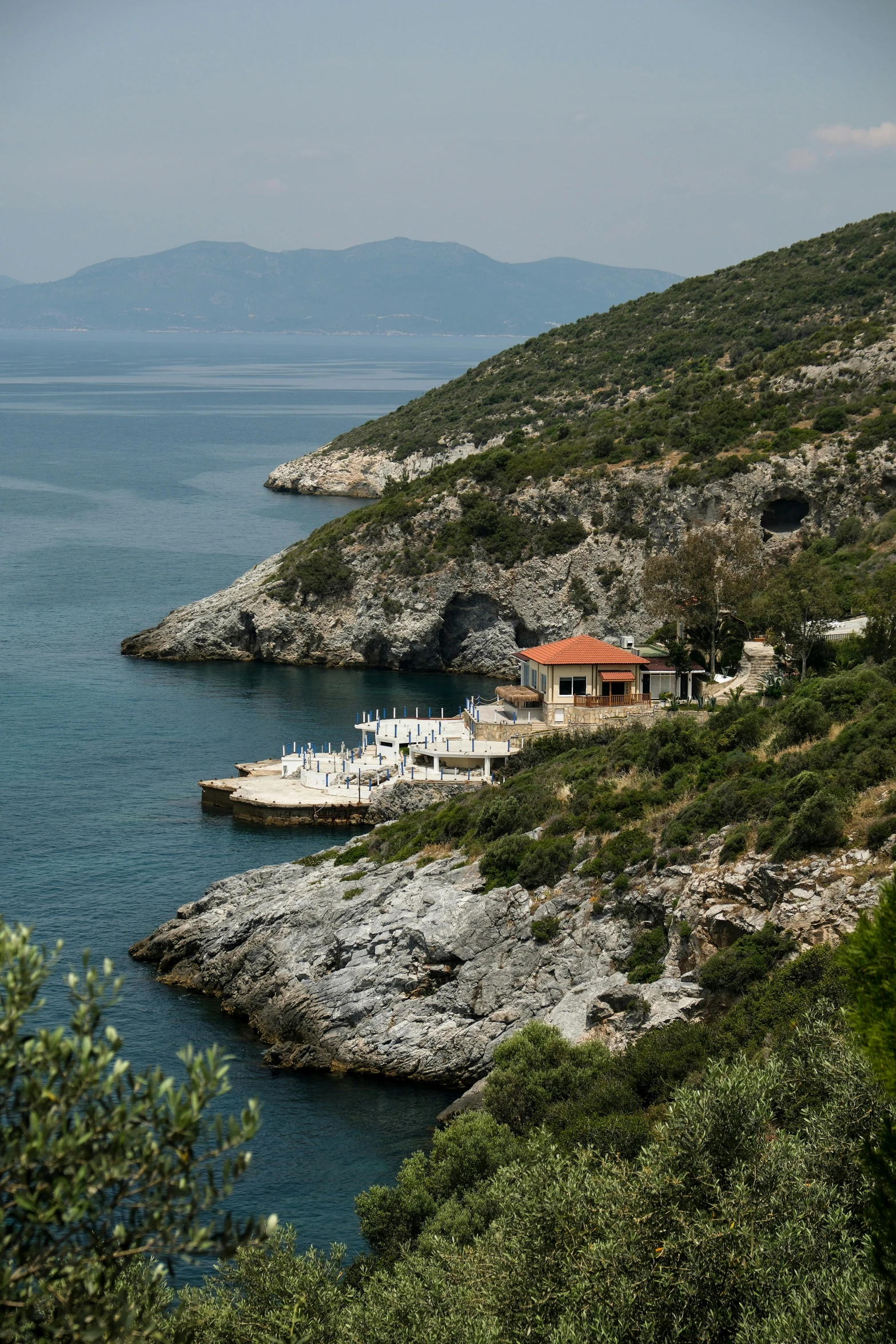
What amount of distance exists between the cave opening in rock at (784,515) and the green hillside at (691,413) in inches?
121

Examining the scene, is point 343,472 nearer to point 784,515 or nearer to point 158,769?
point 784,515

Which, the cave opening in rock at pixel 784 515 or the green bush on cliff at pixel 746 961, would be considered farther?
the cave opening in rock at pixel 784 515

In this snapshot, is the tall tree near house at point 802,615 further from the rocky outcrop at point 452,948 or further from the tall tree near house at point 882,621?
the rocky outcrop at point 452,948

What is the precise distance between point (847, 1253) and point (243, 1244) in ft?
28.2

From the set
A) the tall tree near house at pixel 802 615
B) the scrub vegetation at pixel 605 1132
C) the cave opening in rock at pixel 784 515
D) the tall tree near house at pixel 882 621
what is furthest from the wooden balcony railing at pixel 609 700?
the cave opening in rock at pixel 784 515

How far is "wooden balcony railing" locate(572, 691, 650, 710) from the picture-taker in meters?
59.7

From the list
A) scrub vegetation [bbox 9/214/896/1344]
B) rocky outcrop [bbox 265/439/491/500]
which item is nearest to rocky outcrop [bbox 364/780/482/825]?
scrub vegetation [bbox 9/214/896/1344]

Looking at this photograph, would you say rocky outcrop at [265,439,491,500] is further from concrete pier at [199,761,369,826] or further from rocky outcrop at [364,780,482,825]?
rocky outcrop at [364,780,482,825]

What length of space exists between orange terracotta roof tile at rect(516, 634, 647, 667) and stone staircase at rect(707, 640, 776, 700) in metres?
4.06

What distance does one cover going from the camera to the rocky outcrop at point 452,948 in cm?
3183

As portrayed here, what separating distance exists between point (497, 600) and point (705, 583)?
35.6 meters

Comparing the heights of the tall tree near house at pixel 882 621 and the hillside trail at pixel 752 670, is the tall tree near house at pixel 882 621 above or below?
above

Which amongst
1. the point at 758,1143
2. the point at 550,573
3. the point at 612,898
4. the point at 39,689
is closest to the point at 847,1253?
the point at 758,1143

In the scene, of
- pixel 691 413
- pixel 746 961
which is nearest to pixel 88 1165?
pixel 746 961
